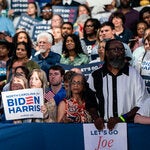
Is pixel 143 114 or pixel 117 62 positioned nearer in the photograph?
pixel 143 114

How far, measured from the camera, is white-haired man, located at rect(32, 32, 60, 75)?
12936 mm

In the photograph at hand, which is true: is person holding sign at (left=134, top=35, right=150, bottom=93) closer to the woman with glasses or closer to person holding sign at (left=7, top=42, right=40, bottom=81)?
the woman with glasses

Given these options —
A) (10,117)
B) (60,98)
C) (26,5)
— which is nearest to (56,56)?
(60,98)

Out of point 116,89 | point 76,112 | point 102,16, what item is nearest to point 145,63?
point 116,89

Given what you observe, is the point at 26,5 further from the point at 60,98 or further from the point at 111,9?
the point at 60,98

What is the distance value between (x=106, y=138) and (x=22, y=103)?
1.26 m

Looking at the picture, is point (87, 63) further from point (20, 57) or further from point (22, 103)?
point (22, 103)

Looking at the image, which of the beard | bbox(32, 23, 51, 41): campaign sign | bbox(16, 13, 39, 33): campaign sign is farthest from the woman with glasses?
bbox(16, 13, 39, 33): campaign sign

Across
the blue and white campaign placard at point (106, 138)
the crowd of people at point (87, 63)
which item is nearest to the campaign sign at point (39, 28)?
the crowd of people at point (87, 63)

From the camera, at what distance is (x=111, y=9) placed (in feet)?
53.9

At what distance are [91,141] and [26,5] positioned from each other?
8432 millimetres

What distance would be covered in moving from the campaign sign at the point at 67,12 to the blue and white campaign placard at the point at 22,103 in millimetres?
6571

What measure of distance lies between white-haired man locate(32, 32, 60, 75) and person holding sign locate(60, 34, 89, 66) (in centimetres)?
18

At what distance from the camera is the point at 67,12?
54.8ft
